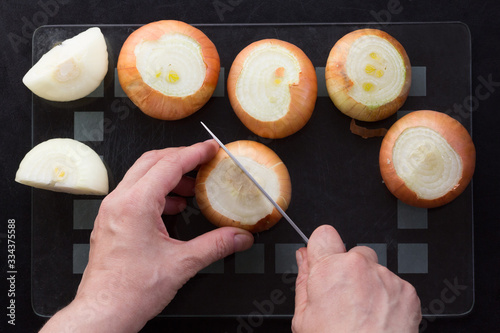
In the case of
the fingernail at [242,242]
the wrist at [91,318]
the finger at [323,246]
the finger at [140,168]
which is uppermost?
the finger at [140,168]

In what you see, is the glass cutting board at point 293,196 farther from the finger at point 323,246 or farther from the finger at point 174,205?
the finger at point 323,246

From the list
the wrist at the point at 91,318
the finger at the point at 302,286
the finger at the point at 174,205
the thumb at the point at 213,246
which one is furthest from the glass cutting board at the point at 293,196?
the wrist at the point at 91,318

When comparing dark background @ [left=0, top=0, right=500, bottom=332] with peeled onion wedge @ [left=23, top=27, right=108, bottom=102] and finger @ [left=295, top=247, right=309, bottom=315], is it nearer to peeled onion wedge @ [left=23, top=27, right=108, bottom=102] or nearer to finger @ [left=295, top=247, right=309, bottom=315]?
peeled onion wedge @ [left=23, top=27, right=108, bottom=102]

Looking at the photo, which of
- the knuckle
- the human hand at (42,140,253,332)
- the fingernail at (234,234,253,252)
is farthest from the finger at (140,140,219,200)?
the knuckle

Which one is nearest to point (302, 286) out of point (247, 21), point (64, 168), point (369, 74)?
point (369, 74)

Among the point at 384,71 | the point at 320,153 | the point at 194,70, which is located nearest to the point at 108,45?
the point at 194,70

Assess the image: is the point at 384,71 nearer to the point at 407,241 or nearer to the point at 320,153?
the point at 320,153

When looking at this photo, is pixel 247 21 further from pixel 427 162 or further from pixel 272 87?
pixel 427 162
